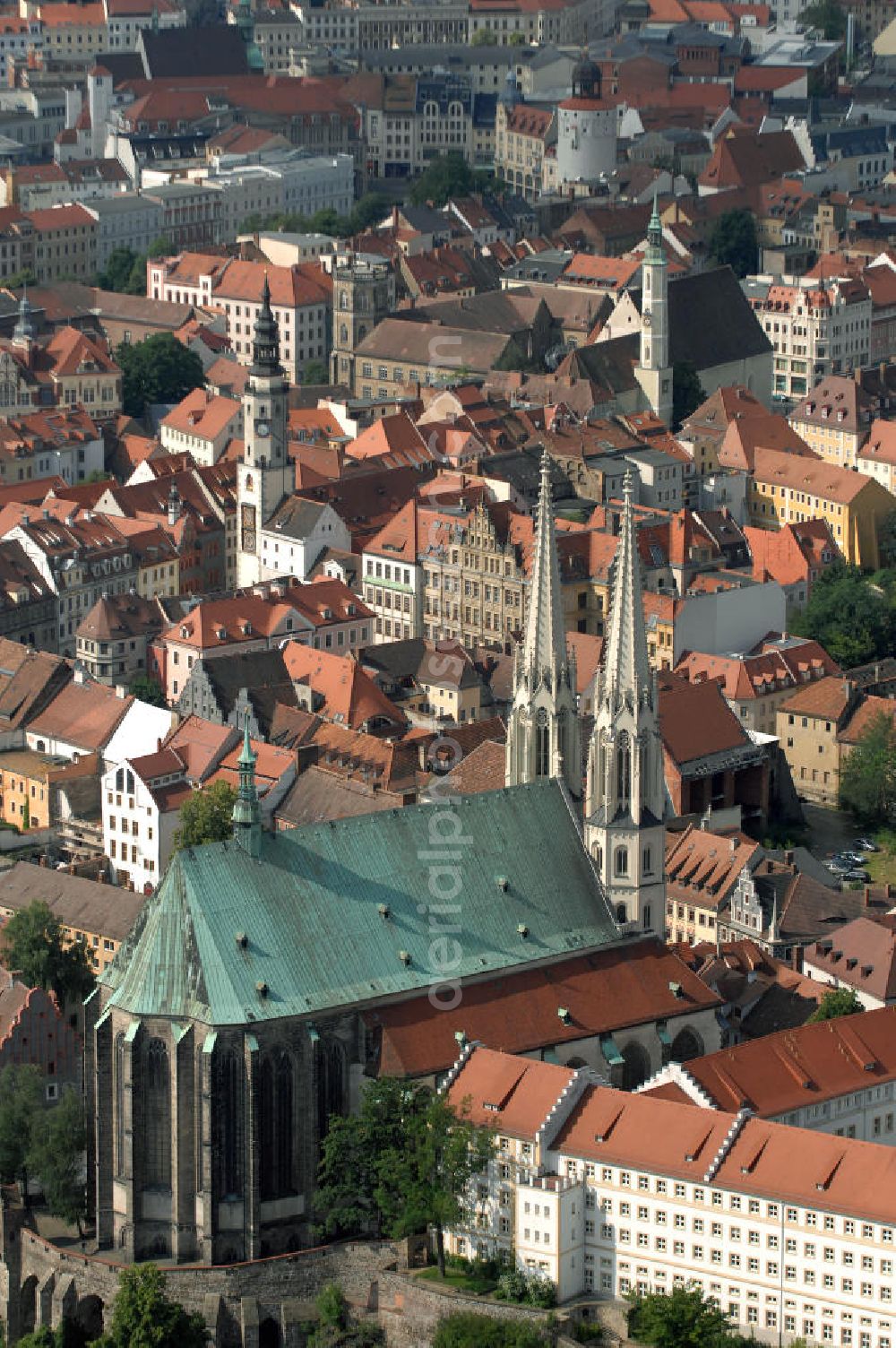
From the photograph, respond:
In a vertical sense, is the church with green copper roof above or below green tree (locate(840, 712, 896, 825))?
above

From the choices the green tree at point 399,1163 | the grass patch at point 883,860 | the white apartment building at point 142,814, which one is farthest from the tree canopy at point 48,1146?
the grass patch at point 883,860

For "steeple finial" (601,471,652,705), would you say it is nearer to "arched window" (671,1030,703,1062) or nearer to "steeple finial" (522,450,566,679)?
"steeple finial" (522,450,566,679)

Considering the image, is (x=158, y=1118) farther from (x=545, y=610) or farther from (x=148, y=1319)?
(x=545, y=610)

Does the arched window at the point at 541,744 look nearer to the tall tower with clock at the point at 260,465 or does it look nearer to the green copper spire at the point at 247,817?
the green copper spire at the point at 247,817

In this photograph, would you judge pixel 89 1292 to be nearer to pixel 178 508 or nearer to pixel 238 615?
pixel 238 615

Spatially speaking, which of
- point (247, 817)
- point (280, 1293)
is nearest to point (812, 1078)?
point (280, 1293)

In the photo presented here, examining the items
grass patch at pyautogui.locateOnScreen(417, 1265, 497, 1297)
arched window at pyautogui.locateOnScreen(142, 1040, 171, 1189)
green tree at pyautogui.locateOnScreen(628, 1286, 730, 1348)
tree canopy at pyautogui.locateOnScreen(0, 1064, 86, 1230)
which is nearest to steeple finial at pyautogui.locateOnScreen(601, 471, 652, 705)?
arched window at pyautogui.locateOnScreen(142, 1040, 171, 1189)

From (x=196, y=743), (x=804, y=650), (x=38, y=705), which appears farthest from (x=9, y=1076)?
(x=804, y=650)
